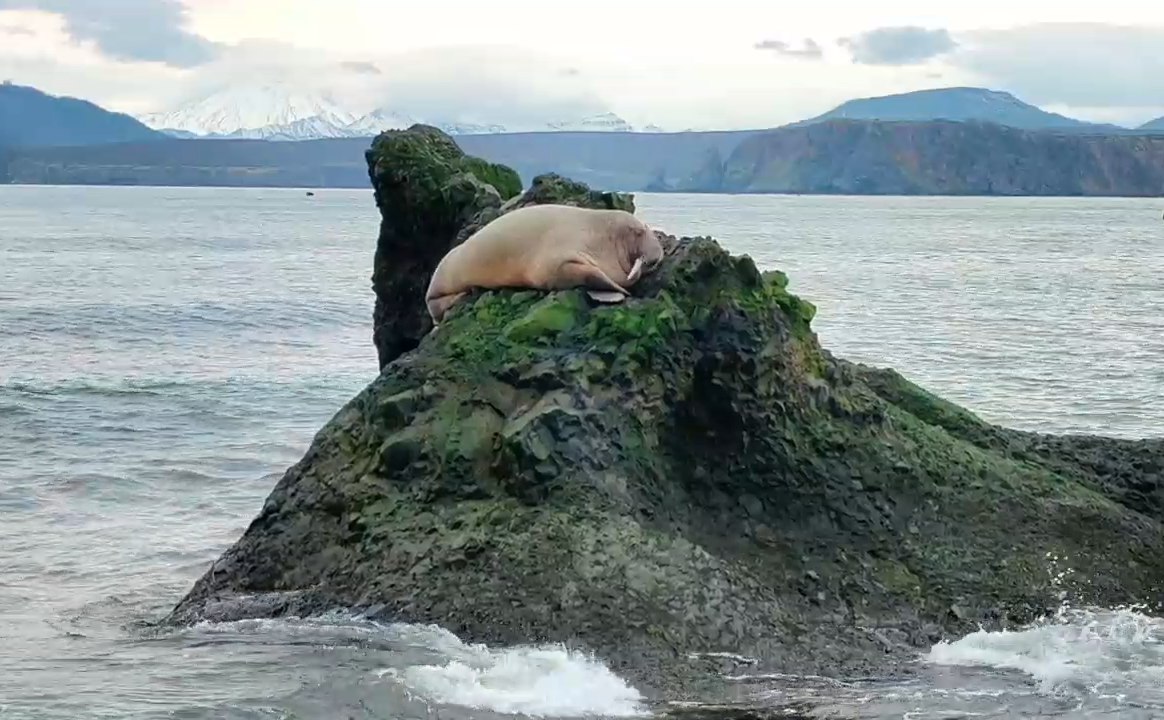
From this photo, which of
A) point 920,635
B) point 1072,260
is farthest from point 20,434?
point 1072,260

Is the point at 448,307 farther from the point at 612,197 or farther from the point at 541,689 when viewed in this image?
the point at 541,689

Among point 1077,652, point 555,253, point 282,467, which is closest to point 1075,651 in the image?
point 1077,652

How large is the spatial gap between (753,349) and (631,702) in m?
2.51

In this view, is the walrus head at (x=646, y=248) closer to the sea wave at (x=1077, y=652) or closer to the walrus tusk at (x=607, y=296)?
the walrus tusk at (x=607, y=296)

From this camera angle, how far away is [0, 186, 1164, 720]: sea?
807 centimetres

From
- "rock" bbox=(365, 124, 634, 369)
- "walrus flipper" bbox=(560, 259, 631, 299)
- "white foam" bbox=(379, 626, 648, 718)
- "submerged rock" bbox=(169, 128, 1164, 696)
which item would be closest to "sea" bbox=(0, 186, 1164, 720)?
"white foam" bbox=(379, 626, 648, 718)

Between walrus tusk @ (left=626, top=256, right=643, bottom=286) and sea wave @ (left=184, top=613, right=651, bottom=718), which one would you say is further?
walrus tusk @ (left=626, top=256, right=643, bottom=286)

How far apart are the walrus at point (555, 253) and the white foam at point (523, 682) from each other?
2.57 m

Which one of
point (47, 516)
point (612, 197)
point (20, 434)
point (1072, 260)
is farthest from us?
point (1072, 260)

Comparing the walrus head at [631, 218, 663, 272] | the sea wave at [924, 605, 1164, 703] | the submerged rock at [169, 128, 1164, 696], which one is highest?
the walrus head at [631, 218, 663, 272]

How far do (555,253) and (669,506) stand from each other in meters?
2.04

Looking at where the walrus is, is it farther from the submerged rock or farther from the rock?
the rock

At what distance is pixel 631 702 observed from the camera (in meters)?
7.79

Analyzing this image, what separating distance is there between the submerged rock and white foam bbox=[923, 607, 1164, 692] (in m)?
0.16
